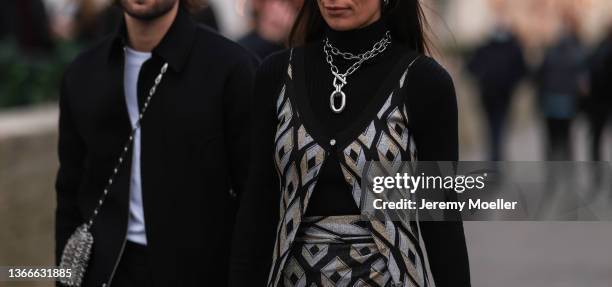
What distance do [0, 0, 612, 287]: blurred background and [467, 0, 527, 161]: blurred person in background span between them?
12 mm

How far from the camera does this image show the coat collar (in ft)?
14.4

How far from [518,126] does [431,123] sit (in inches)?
837

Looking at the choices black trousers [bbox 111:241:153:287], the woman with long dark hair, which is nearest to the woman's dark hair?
the woman with long dark hair

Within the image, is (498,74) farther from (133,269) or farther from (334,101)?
(334,101)

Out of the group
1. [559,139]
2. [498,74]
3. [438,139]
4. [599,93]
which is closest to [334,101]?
[438,139]

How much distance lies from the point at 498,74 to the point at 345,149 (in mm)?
13298

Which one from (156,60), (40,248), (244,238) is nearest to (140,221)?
(156,60)

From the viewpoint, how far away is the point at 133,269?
168 inches

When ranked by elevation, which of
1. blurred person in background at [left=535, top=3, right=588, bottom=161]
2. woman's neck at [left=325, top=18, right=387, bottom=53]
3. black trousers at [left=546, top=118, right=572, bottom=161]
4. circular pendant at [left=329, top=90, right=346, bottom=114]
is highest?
woman's neck at [left=325, top=18, right=387, bottom=53]

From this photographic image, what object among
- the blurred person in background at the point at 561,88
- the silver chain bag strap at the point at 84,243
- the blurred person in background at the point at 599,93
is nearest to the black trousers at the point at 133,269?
the silver chain bag strap at the point at 84,243

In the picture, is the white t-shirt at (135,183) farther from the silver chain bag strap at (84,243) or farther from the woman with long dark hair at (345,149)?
the woman with long dark hair at (345,149)

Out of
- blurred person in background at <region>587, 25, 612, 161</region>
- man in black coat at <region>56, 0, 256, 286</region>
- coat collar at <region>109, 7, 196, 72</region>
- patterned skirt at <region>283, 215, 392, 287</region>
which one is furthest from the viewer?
blurred person in background at <region>587, 25, 612, 161</region>

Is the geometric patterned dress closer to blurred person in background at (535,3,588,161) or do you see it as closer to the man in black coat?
the man in black coat

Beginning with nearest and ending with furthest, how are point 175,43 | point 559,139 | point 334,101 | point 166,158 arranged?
point 334,101, point 166,158, point 175,43, point 559,139
